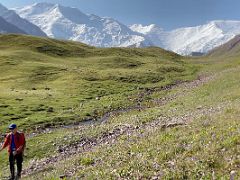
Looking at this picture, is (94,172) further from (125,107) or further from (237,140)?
(125,107)

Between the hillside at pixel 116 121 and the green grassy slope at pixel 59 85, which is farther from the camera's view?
the green grassy slope at pixel 59 85

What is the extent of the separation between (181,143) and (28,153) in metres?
16.6

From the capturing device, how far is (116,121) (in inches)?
1678

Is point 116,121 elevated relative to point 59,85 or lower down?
lower down

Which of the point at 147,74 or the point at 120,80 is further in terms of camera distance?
the point at 147,74

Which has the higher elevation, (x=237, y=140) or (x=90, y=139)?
(x=237, y=140)

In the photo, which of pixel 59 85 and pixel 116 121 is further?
pixel 59 85

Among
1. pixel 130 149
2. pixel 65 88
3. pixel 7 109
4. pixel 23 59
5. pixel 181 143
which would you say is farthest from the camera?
pixel 23 59

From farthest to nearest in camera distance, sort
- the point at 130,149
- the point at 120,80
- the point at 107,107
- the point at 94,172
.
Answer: the point at 120,80 → the point at 107,107 → the point at 130,149 → the point at 94,172

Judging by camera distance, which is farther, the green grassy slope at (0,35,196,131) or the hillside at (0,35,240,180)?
the green grassy slope at (0,35,196,131)

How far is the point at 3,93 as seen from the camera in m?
63.9

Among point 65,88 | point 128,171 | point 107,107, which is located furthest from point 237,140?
point 65,88

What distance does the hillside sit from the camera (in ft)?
59.9

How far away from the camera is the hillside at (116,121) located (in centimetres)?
1825
